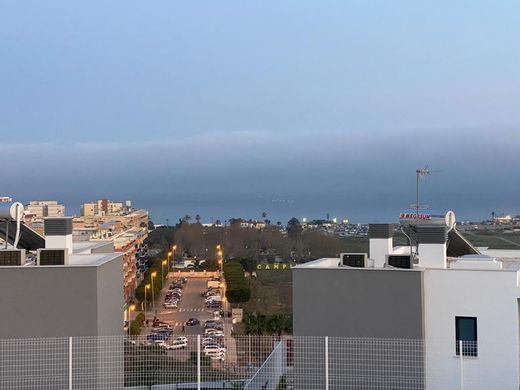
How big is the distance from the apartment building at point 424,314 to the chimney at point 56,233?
4591 millimetres

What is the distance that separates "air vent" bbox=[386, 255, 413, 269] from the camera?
1222 centimetres

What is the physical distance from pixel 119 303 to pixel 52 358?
11.2ft

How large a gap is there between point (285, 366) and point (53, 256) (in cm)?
459

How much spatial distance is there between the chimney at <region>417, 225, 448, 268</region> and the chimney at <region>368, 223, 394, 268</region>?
1.52m

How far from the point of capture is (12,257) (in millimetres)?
11328

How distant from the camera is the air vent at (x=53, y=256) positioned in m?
11.2

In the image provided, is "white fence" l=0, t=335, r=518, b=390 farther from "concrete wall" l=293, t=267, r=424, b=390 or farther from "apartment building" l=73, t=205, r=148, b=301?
"apartment building" l=73, t=205, r=148, b=301

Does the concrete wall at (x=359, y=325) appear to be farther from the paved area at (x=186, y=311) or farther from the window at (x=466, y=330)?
the paved area at (x=186, y=311)

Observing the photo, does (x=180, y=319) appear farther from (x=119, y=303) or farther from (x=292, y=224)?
(x=292, y=224)

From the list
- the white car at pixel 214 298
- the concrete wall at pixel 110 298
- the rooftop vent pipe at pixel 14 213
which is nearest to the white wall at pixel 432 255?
the concrete wall at pixel 110 298

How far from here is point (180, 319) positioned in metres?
46.8

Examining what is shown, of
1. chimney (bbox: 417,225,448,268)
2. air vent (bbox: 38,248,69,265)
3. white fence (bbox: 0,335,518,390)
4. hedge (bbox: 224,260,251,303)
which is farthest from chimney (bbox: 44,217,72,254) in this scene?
hedge (bbox: 224,260,251,303)

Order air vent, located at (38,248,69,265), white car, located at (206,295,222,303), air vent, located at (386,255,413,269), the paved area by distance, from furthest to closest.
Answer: white car, located at (206,295,222,303), the paved area, air vent, located at (386,255,413,269), air vent, located at (38,248,69,265)

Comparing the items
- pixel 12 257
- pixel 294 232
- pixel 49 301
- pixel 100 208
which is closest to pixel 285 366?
Result: pixel 49 301
